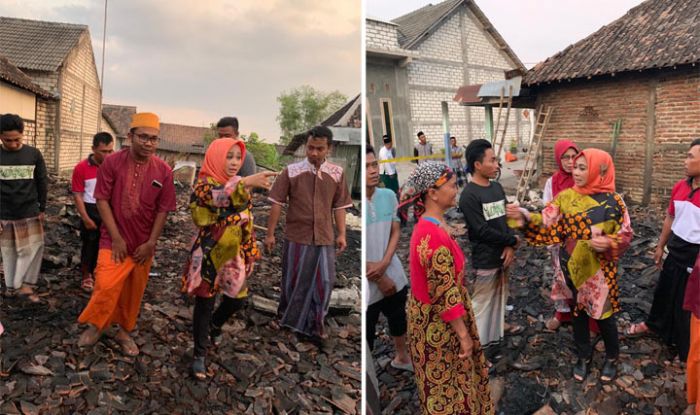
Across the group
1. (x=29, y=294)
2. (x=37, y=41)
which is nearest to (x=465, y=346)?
(x=29, y=294)

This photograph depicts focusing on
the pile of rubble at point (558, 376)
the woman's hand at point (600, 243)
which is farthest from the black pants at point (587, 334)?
the woman's hand at point (600, 243)

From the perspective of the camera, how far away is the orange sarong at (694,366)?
170 cm

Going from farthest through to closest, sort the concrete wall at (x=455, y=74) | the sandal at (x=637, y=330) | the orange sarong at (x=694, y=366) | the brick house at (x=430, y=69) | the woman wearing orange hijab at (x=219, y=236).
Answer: the concrete wall at (x=455, y=74) < the brick house at (x=430, y=69) < the sandal at (x=637, y=330) < the woman wearing orange hijab at (x=219, y=236) < the orange sarong at (x=694, y=366)

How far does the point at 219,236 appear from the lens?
1.92 metres

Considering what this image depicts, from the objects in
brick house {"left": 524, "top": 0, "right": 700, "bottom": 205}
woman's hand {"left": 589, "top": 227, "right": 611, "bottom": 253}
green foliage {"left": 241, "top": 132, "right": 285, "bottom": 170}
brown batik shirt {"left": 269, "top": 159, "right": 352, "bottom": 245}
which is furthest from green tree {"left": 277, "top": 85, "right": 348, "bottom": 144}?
brick house {"left": 524, "top": 0, "right": 700, "bottom": 205}

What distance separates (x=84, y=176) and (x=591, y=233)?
2407mm

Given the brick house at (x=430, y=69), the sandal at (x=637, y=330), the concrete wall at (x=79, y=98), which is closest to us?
the concrete wall at (x=79, y=98)

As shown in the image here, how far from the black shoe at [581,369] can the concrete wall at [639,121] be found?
370cm

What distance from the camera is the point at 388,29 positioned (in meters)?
3.39

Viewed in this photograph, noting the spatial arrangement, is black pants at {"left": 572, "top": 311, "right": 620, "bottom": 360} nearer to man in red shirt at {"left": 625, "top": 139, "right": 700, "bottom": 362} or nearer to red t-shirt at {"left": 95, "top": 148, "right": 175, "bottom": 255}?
man in red shirt at {"left": 625, "top": 139, "right": 700, "bottom": 362}

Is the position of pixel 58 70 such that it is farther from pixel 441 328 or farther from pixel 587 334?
pixel 587 334

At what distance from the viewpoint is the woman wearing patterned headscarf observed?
1468 mm

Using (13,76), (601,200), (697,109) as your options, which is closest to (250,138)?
(13,76)

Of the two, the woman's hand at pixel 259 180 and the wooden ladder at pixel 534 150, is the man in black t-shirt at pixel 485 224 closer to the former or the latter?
the woman's hand at pixel 259 180
